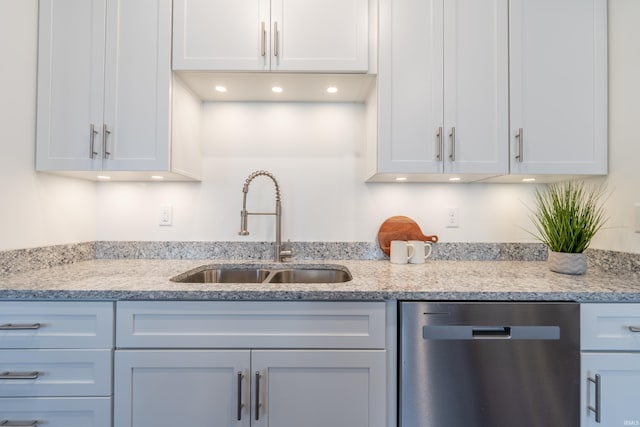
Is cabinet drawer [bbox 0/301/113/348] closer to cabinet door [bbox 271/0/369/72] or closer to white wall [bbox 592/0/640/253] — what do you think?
cabinet door [bbox 271/0/369/72]

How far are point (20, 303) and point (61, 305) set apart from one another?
0.14m

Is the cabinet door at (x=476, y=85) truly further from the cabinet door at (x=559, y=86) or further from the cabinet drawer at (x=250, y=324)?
the cabinet drawer at (x=250, y=324)

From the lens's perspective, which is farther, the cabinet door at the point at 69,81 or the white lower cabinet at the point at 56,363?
the cabinet door at the point at 69,81

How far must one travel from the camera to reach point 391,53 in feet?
4.54

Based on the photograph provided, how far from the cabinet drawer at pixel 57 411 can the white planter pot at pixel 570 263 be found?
1.88 meters

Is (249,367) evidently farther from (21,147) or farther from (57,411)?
(21,147)

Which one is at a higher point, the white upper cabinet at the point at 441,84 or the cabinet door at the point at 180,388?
the white upper cabinet at the point at 441,84

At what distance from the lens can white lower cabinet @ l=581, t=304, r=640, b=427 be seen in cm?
105

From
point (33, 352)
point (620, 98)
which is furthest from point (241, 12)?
point (620, 98)

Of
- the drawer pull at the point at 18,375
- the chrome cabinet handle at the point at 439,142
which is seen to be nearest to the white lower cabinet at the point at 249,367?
the drawer pull at the point at 18,375

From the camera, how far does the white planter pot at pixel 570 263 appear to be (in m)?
1.32

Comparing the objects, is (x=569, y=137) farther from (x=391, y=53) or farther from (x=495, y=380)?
(x=495, y=380)

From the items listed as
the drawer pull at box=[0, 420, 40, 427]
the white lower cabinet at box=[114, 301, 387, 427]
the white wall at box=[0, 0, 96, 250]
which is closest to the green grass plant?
the white lower cabinet at box=[114, 301, 387, 427]

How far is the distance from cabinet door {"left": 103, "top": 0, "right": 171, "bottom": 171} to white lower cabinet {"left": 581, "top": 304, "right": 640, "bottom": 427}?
71.2 inches
